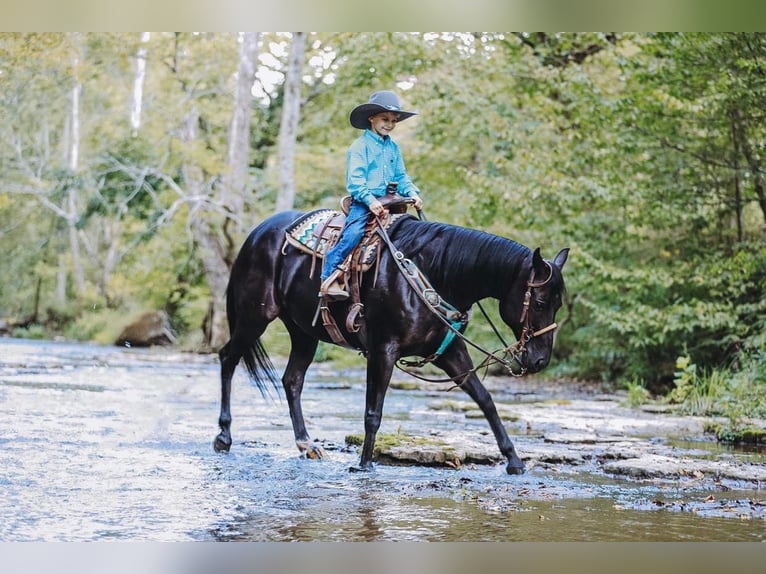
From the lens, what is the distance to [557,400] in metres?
7.66

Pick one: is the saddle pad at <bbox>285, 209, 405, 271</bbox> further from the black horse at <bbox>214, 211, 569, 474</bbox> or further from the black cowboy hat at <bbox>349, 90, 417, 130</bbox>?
the black cowboy hat at <bbox>349, 90, 417, 130</bbox>

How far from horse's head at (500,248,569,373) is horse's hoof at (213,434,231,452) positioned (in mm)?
1589

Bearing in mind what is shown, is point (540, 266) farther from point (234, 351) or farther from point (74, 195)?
point (74, 195)

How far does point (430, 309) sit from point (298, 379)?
42.2 inches

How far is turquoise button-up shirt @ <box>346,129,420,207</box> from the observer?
4254mm

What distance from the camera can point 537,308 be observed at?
398 cm

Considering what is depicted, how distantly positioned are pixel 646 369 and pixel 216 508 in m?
6.12

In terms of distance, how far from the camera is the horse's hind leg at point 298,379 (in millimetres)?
4727

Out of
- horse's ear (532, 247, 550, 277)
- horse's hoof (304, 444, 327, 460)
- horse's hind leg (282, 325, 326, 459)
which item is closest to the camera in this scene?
horse's ear (532, 247, 550, 277)

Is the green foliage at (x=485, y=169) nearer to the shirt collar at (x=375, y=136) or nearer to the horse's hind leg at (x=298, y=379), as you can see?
the horse's hind leg at (x=298, y=379)

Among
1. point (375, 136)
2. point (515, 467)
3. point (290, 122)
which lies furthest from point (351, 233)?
point (290, 122)

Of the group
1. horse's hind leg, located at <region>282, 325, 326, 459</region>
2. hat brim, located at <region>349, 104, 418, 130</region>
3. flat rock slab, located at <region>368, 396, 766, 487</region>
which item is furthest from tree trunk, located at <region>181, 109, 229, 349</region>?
hat brim, located at <region>349, 104, 418, 130</region>
